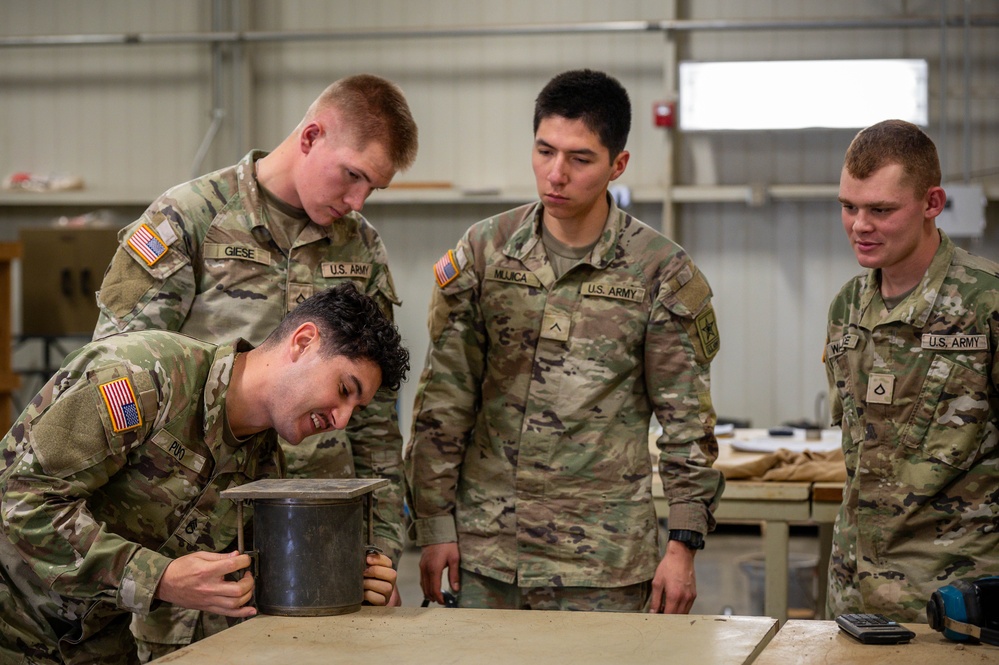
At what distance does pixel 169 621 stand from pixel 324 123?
113cm

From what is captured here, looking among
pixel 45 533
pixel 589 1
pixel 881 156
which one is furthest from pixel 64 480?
pixel 589 1

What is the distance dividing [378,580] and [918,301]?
1340 millimetres

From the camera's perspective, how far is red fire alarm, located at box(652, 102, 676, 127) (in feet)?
24.5

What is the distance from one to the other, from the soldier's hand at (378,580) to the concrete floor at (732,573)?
2.96 m

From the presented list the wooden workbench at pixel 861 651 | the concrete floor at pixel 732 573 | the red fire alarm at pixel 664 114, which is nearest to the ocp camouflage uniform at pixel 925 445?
the wooden workbench at pixel 861 651

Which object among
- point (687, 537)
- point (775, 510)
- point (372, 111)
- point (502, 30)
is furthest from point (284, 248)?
point (502, 30)

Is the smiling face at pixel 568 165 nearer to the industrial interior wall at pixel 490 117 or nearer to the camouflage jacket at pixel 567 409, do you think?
the camouflage jacket at pixel 567 409

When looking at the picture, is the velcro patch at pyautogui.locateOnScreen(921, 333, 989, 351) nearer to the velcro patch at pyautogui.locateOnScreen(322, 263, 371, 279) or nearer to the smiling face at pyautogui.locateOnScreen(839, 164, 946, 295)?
the smiling face at pyautogui.locateOnScreen(839, 164, 946, 295)

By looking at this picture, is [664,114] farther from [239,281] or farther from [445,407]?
[239,281]

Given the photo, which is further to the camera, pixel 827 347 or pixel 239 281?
pixel 827 347

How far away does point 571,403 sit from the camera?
104 inches

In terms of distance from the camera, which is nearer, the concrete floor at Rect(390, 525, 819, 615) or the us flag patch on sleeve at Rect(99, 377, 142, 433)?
the us flag patch on sleeve at Rect(99, 377, 142, 433)

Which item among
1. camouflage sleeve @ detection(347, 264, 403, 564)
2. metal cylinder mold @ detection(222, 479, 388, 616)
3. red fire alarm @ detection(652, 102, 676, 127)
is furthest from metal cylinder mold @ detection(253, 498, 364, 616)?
red fire alarm @ detection(652, 102, 676, 127)

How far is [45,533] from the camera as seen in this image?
1.92 m
